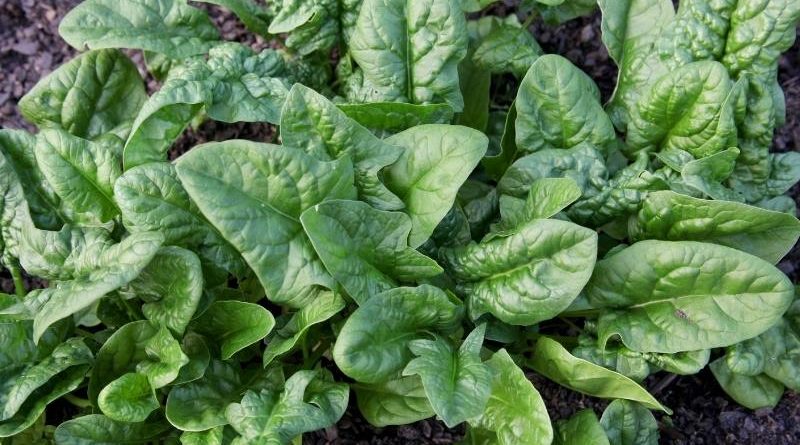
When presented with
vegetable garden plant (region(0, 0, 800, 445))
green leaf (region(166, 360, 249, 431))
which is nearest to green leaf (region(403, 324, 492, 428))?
vegetable garden plant (region(0, 0, 800, 445))

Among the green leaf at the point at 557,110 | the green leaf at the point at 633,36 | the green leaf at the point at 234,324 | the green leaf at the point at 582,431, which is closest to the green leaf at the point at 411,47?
the green leaf at the point at 557,110

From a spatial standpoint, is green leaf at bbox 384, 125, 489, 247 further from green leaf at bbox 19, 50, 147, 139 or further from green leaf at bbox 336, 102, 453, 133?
green leaf at bbox 19, 50, 147, 139

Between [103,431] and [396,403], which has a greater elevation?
[103,431]

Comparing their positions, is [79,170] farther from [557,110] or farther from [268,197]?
[557,110]

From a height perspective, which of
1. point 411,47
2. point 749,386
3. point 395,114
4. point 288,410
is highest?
point 411,47

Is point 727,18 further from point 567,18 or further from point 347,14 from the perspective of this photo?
point 347,14

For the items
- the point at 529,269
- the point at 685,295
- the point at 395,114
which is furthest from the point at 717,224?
the point at 395,114

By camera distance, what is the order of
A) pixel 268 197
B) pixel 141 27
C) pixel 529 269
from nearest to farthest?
1. pixel 268 197
2. pixel 529 269
3. pixel 141 27
